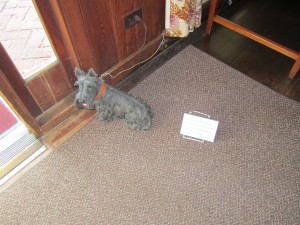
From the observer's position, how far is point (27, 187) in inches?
52.1

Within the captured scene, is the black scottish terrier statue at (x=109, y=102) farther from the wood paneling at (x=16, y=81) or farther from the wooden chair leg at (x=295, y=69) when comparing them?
the wooden chair leg at (x=295, y=69)

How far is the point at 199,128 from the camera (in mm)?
1455

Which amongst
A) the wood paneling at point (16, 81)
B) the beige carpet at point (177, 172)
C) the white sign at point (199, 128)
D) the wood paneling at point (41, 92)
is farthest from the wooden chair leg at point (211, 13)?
Result: the wood paneling at point (16, 81)

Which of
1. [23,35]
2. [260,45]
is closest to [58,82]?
[23,35]

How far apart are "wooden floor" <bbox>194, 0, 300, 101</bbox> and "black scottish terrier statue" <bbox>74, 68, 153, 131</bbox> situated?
85 centimetres

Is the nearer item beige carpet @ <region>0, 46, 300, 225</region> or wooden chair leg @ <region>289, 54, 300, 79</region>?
beige carpet @ <region>0, 46, 300, 225</region>

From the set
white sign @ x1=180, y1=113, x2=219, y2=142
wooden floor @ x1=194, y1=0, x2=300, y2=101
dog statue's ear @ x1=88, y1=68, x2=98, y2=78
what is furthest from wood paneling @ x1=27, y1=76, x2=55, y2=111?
wooden floor @ x1=194, y1=0, x2=300, y2=101

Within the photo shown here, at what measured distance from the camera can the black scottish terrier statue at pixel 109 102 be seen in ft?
3.98

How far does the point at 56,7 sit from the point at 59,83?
Result: 478mm

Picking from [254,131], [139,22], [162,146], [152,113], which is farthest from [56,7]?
[254,131]

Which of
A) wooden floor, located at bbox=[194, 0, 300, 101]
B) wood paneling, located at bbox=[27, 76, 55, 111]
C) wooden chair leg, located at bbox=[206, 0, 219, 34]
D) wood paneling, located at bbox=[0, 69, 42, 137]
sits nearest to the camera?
wood paneling, located at bbox=[0, 69, 42, 137]

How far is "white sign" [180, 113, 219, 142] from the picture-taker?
4.72ft

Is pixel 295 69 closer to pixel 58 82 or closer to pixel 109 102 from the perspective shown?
pixel 109 102

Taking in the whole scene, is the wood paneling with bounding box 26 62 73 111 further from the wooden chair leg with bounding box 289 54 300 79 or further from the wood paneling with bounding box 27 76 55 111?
the wooden chair leg with bounding box 289 54 300 79
